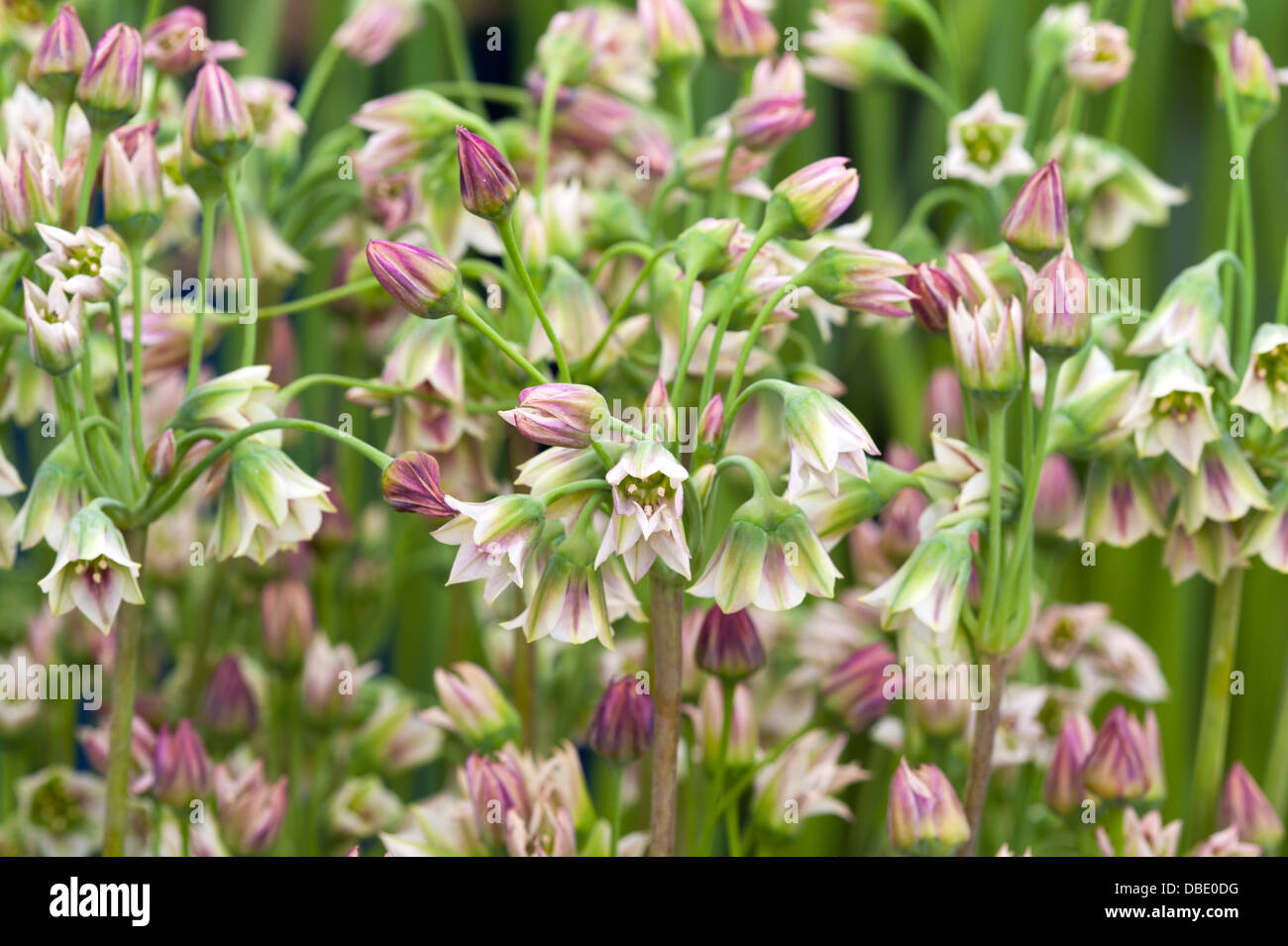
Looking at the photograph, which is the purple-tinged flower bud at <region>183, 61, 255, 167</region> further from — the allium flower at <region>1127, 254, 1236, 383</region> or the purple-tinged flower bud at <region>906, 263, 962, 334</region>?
the allium flower at <region>1127, 254, 1236, 383</region>

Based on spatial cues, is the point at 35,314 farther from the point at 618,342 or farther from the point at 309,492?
the point at 618,342

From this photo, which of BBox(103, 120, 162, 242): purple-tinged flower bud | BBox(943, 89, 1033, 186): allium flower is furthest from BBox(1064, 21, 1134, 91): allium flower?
BBox(103, 120, 162, 242): purple-tinged flower bud

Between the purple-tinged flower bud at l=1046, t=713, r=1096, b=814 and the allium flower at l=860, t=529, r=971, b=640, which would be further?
the purple-tinged flower bud at l=1046, t=713, r=1096, b=814

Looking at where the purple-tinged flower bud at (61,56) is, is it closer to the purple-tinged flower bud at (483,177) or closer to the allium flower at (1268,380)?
the purple-tinged flower bud at (483,177)

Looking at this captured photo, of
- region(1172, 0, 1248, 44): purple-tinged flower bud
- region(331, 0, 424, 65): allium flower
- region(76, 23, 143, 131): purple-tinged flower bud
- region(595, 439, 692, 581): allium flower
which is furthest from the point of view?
region(331, 0, 424, 65): allium flower

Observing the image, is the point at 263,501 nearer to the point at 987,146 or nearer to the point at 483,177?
the point at 483,177
